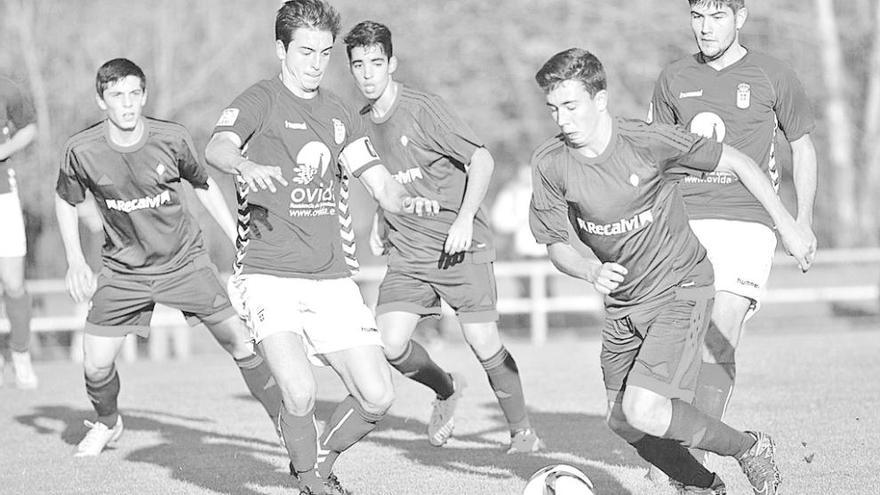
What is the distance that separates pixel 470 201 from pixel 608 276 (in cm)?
183

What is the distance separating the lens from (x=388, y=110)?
742cm

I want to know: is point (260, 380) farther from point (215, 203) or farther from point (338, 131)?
point (338, 131)

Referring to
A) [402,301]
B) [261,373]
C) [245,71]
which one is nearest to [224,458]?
[261,373]

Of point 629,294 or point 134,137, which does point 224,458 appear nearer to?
point 134,137

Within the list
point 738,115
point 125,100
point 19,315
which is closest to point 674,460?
point 738,115

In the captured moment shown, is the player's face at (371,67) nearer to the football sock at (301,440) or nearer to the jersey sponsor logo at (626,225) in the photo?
the jersey sponsor logo at (626,225)

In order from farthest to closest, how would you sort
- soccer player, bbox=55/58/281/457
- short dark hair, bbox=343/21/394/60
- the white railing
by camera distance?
the white railing, soccer player, bbox=55/58/281/457, short dark hair, bbox=343/21/394/60

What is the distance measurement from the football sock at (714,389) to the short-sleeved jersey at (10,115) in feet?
17.6

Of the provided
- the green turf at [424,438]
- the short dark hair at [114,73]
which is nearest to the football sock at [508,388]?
the green turf at [424,438]

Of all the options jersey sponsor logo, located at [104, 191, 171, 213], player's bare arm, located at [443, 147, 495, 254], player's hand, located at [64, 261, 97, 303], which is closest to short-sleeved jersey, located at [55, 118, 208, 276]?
jersey sponsor logo, located at [104, 191, 171, 213]

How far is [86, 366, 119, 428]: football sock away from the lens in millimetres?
7633

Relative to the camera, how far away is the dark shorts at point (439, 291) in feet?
24.4

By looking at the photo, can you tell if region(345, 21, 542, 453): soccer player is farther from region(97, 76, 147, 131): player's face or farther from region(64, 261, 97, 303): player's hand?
region(64, 261, 97, 303): player's hand

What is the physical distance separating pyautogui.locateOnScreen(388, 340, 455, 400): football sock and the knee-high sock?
132 cm
